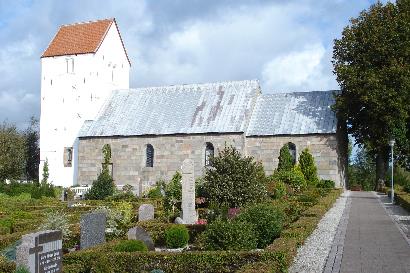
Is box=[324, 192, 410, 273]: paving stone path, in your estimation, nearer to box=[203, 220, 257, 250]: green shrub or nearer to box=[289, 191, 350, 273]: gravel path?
box=[289, 191, 350, 273]: gravel path

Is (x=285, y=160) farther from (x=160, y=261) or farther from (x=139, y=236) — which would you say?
(x=160, y=261)

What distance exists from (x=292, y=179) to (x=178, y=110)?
10.1 meters

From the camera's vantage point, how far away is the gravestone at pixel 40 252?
7012mm

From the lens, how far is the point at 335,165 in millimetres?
30562

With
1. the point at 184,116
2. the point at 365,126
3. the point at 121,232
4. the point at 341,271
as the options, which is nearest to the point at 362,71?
the point at 365,126

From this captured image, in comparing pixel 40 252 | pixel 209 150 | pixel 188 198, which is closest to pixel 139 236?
pixel 40 252

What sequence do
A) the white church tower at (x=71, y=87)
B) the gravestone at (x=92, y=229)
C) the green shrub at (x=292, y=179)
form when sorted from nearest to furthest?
the gravestone at (x=92, y=229) → the green shrub at (x=292, y=179) → the white church tower at (x=71, y=87)

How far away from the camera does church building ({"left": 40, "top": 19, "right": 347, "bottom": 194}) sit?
104 feet

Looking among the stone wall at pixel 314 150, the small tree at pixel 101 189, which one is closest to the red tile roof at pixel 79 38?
the small tree at pixel 101 189

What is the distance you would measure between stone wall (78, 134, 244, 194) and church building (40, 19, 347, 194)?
0.21ft

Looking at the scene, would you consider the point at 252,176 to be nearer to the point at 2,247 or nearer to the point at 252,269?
the point at 2,247

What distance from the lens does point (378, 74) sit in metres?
29.0

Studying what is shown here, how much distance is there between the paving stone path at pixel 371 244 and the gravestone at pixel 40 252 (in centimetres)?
443

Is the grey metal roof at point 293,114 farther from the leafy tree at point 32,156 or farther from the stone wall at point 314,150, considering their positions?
the leafy tree at point 32,156
